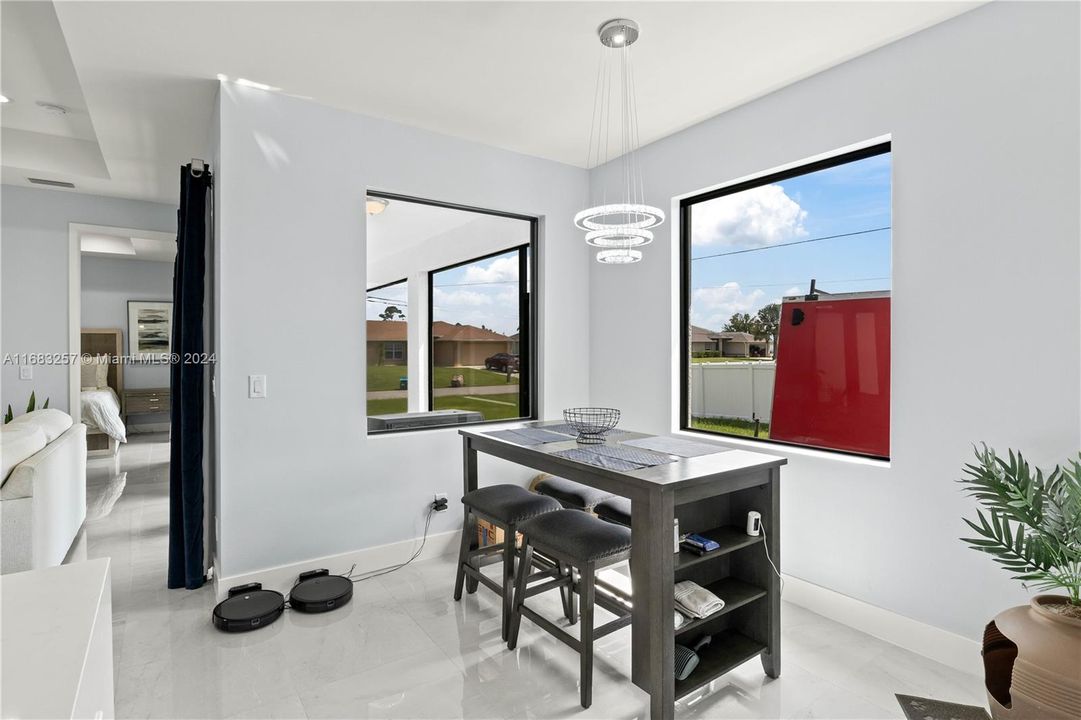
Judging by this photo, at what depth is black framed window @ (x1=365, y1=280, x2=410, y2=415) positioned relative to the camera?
3246 millimetres

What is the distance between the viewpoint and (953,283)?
222cm

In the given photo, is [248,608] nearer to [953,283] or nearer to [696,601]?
[696,601]

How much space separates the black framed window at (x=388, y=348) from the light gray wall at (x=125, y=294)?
6.46 meters

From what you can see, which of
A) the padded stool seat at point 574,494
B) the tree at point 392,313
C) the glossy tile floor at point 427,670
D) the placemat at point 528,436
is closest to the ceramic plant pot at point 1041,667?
the glossy tile floor at point 427,670

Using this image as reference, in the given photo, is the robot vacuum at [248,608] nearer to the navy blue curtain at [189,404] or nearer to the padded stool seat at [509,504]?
the navy blue curtain at [189,404]

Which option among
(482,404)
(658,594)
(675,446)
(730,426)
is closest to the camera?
(658,594)

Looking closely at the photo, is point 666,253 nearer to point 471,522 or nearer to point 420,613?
point 471,522

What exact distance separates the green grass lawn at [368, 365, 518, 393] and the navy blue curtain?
0.88m

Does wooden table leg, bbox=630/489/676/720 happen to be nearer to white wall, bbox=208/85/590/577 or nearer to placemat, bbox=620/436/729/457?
placemat, bbox=620/436/729/457

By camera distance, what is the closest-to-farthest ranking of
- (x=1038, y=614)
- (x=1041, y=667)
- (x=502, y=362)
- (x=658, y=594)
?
(x=1041, y=667)
(x=1038, y=614)
(x=658, y=594)
(x=502, y=362)

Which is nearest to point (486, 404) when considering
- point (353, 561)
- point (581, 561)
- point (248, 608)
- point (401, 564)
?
point (401, 564)

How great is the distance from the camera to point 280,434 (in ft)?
9.47

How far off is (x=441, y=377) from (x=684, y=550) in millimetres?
2125

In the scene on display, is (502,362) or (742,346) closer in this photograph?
(742,346)
